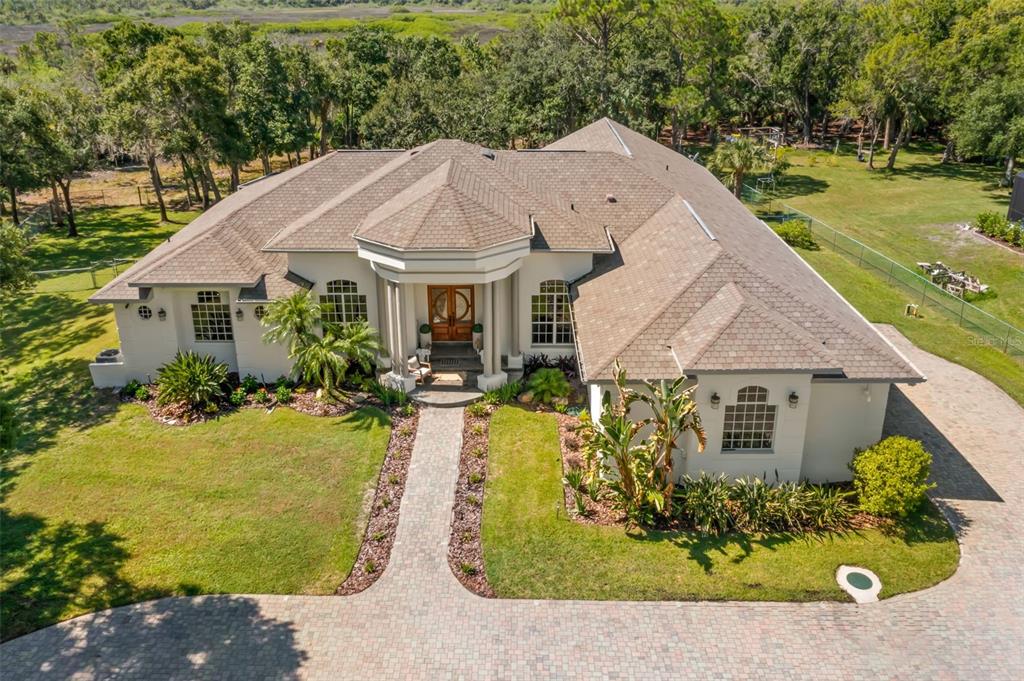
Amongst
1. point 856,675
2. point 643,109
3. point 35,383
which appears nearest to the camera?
point 856,675

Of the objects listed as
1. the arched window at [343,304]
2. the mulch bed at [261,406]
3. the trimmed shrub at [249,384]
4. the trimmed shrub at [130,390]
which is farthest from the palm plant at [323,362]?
the trimmed shrub at [130,390]

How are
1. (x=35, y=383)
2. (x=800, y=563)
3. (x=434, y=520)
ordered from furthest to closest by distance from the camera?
1. (x=35, y=383)
2. (x=434, y=520)
3. (x=800, y=563)

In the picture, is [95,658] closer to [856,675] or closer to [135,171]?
[856,675]

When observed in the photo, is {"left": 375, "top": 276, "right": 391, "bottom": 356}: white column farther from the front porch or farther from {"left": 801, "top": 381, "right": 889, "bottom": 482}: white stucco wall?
{"left": 801, "top": 381, "right": 889, "bottom": 482}: white stucco wall

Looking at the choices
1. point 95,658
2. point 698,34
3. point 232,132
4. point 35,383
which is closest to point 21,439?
point 35,383

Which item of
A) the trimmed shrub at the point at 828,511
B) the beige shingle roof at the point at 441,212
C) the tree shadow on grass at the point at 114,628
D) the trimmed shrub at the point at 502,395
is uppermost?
the beige shingle roof at the point at 441,212

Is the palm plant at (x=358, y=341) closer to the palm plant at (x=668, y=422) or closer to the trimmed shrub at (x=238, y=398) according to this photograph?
the trimmed shrub at (x=238, y=398)

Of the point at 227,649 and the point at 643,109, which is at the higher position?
the point at 643,109
